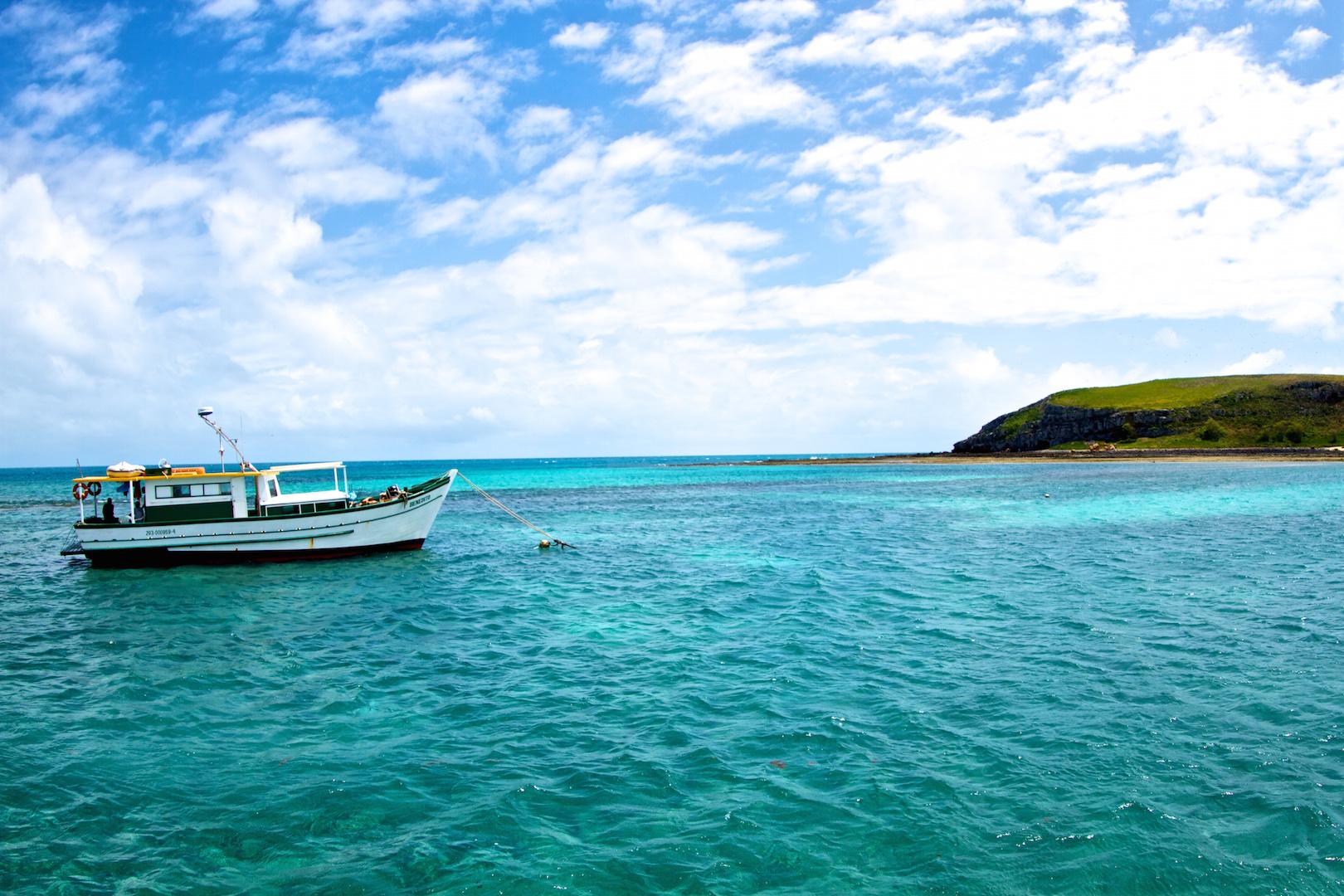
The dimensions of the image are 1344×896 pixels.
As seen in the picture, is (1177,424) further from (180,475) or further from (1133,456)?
(180,475)

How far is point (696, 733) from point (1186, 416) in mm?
149620

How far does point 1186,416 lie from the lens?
436ft

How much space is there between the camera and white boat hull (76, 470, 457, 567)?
33.2 m

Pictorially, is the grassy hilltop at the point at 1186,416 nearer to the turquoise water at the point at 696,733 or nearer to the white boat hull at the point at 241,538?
the turquoise water at the point at 696,733

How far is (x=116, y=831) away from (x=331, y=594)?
1759 cm

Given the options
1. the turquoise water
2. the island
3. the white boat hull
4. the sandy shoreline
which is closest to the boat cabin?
the white boat hull

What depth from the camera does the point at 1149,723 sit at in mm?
11992

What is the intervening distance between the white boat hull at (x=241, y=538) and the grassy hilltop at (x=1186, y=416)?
128793mm

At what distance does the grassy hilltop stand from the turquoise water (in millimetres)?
115136

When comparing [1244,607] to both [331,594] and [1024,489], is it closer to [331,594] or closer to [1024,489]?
[331,594]

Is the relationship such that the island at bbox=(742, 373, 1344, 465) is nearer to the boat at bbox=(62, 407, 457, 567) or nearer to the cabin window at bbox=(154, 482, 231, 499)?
the boat at bbox=(62, 407, 457, 567)

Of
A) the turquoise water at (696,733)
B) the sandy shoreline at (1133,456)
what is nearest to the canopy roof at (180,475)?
the turquoise water at (696,733)

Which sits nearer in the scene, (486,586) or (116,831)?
(116,831)

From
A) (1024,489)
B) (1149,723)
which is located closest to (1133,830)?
(1149,723)
